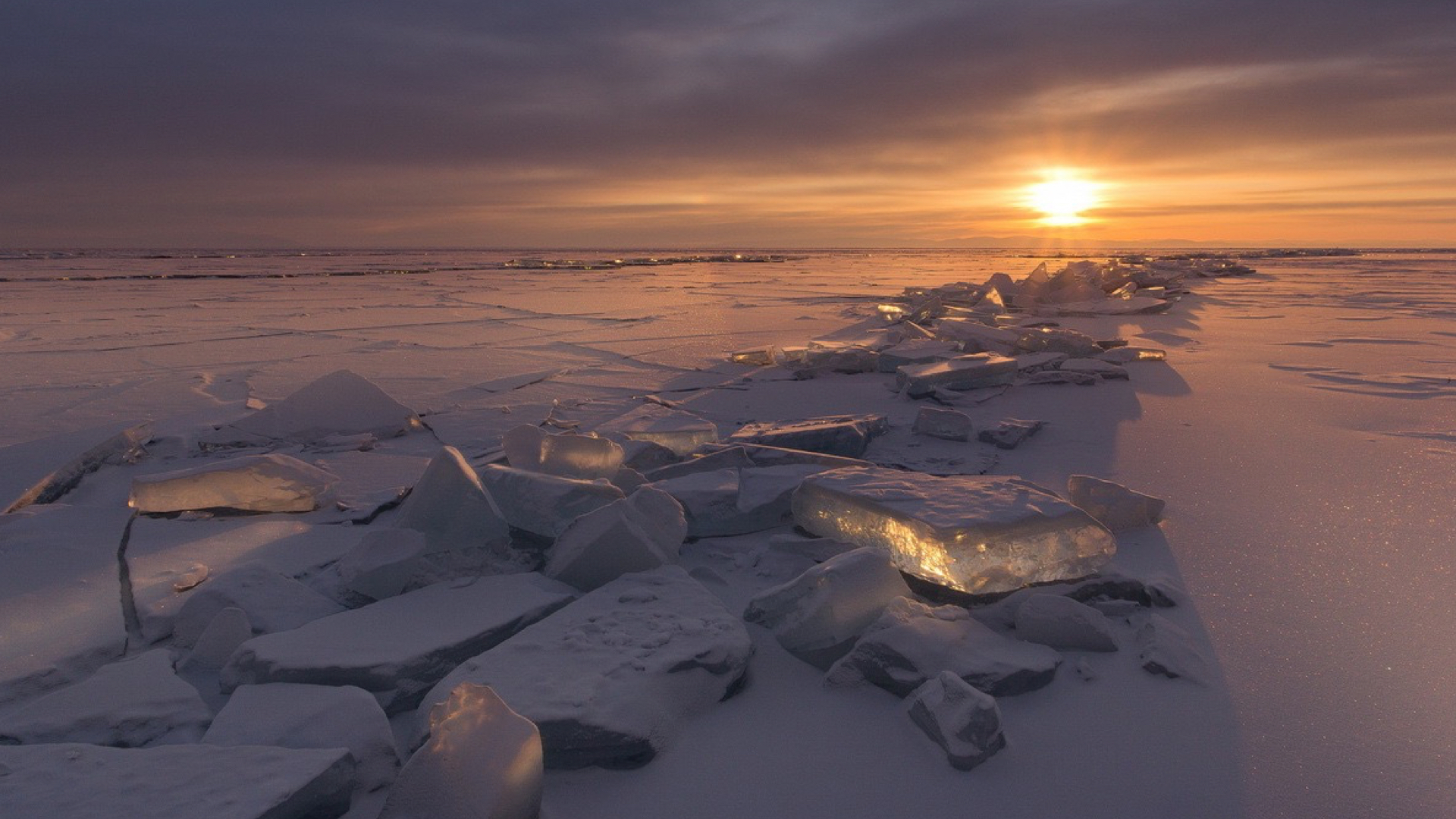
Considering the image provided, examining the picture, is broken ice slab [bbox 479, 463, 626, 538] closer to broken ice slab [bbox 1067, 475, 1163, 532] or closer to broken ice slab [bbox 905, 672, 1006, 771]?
broken ice slab [bbox 905, 672, 1006, 771]

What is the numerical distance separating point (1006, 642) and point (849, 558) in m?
0.24

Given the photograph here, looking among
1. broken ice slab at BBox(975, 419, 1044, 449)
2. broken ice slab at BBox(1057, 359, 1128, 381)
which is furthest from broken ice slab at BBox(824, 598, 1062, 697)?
broken ice slab at BBox(1057, 359, 1128, 381)

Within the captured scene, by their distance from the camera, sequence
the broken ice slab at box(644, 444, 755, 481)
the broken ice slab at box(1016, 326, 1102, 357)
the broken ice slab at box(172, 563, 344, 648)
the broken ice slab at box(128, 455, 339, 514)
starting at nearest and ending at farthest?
1. the broken ice slab at box(172, 563, 344, 648)
2. the broken ice slab at box(128, 455, 339, 514)
3. the broken ice slab at box(644, 444, 755, 481)
4. the broken ice slab at box(1016, 326, 1102, 357)

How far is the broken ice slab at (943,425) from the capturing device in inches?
91.4

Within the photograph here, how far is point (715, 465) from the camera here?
1.87 metres

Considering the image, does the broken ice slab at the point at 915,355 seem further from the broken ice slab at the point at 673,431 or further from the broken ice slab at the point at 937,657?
the broken ice slab at the point at 937,657

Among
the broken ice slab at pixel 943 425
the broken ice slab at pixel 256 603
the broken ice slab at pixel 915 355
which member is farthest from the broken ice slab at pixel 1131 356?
the broken ice slab at pixel 256 603

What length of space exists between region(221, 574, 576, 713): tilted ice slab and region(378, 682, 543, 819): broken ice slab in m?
0.25

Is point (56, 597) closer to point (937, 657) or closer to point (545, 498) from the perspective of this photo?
point (545, 498)

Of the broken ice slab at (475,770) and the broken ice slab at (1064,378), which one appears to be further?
the broken ice slab at (1064,378)

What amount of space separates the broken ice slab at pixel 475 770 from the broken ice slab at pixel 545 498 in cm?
64

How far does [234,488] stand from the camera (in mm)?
1748

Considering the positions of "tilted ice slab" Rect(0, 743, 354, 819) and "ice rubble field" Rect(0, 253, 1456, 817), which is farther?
"ice rubble field" Rect(0, 253, 1456, 817)

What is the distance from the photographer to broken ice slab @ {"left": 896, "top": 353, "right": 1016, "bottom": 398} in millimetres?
2980
